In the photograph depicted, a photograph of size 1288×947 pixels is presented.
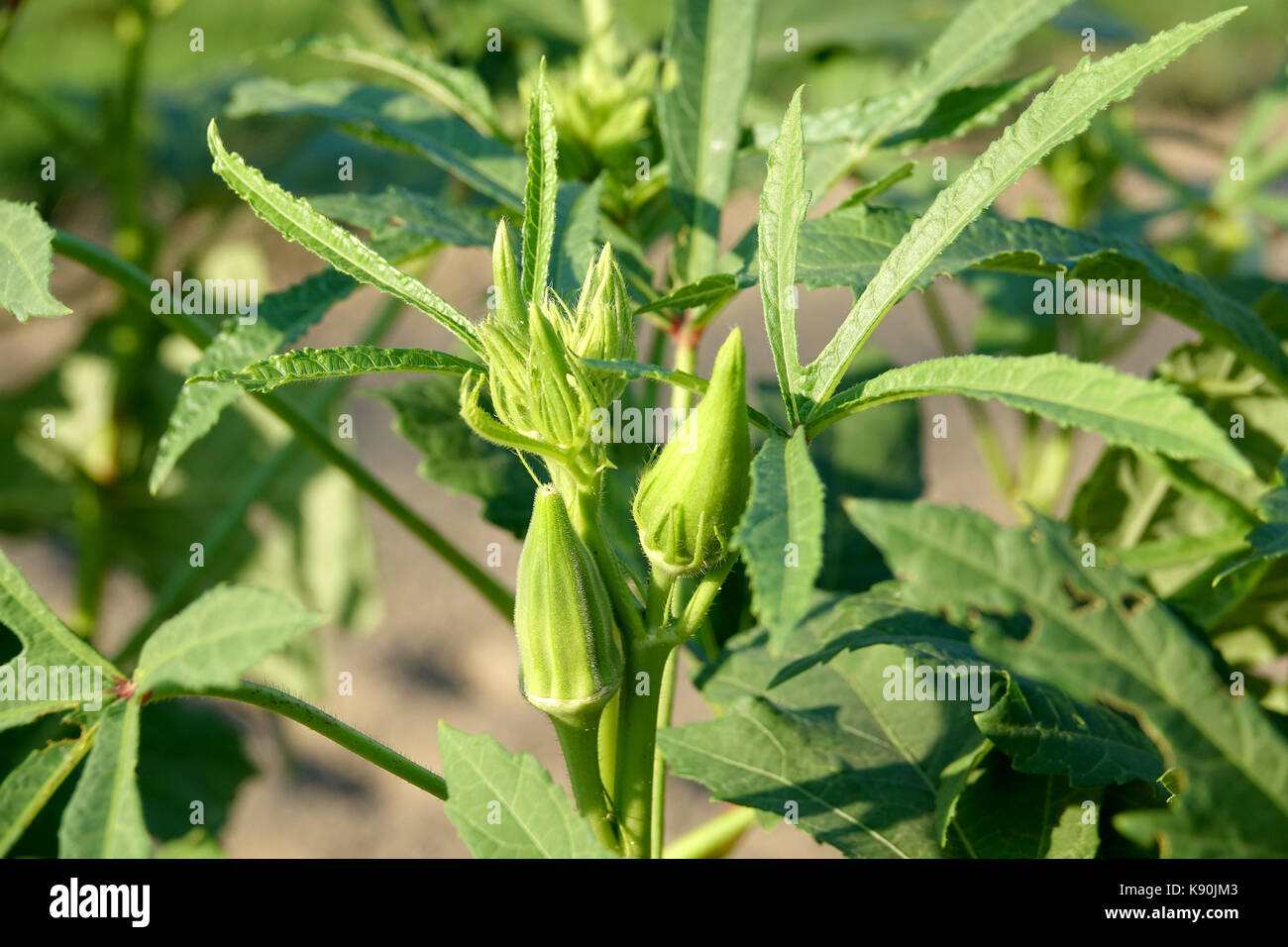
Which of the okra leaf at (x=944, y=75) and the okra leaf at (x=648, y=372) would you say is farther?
the okra leaf at (x=944, y=75)

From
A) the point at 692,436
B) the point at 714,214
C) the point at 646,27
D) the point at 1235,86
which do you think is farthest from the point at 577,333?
the point at 1235,86

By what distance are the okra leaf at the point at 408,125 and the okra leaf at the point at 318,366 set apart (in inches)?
8.9

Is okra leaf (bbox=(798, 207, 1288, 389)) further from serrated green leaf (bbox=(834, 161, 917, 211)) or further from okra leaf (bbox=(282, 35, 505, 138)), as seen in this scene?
okra leaf (bbox=(282, 35, 505, 138))

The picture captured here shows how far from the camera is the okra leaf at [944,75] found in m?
0.59

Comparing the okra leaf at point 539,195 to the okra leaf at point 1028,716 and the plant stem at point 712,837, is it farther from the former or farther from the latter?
the plant stem at point 712,837

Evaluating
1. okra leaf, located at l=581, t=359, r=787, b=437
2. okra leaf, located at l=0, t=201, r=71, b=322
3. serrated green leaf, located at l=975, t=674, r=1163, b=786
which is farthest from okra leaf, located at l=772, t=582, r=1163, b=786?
okra leaf, located at l=0, t=201, r=71, b=322

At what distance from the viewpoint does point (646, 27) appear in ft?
3.84

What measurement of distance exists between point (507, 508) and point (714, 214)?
0.20m

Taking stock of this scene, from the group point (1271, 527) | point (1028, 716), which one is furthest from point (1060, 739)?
point (1271, 527)

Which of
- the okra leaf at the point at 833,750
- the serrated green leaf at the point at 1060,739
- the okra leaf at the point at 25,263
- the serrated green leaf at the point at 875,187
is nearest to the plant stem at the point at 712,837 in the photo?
the okra leaf at the point at 833,750

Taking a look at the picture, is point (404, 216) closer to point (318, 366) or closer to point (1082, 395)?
point (318, 366)

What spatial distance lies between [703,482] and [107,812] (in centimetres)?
23

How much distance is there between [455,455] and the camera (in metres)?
0.65
